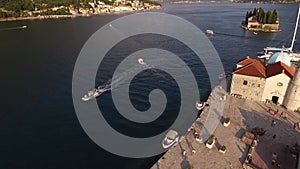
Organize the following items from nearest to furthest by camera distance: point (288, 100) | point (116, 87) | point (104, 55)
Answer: point (288, 100)
point (116, 87)
point (104, 55)

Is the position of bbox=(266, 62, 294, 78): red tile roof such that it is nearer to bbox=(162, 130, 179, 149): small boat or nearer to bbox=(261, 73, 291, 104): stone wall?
bbox=(261, 73, 291, 104): stone wall

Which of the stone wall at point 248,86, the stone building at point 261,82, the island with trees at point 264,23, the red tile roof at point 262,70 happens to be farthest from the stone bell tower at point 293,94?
the island with trees at point 264,23

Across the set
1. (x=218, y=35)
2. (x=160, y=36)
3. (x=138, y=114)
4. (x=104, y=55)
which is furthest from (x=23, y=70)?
(x=218, y=35)

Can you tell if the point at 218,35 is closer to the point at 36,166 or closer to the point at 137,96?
the point at 137,96

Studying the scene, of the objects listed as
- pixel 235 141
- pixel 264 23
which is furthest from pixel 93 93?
pixel 264 23

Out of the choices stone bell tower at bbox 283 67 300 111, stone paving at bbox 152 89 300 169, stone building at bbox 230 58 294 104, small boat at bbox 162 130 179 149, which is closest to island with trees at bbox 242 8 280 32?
stone building at bbox 230 58 294 104

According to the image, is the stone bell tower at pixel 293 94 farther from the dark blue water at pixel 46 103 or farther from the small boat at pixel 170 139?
the small boat at pixel 170 139
